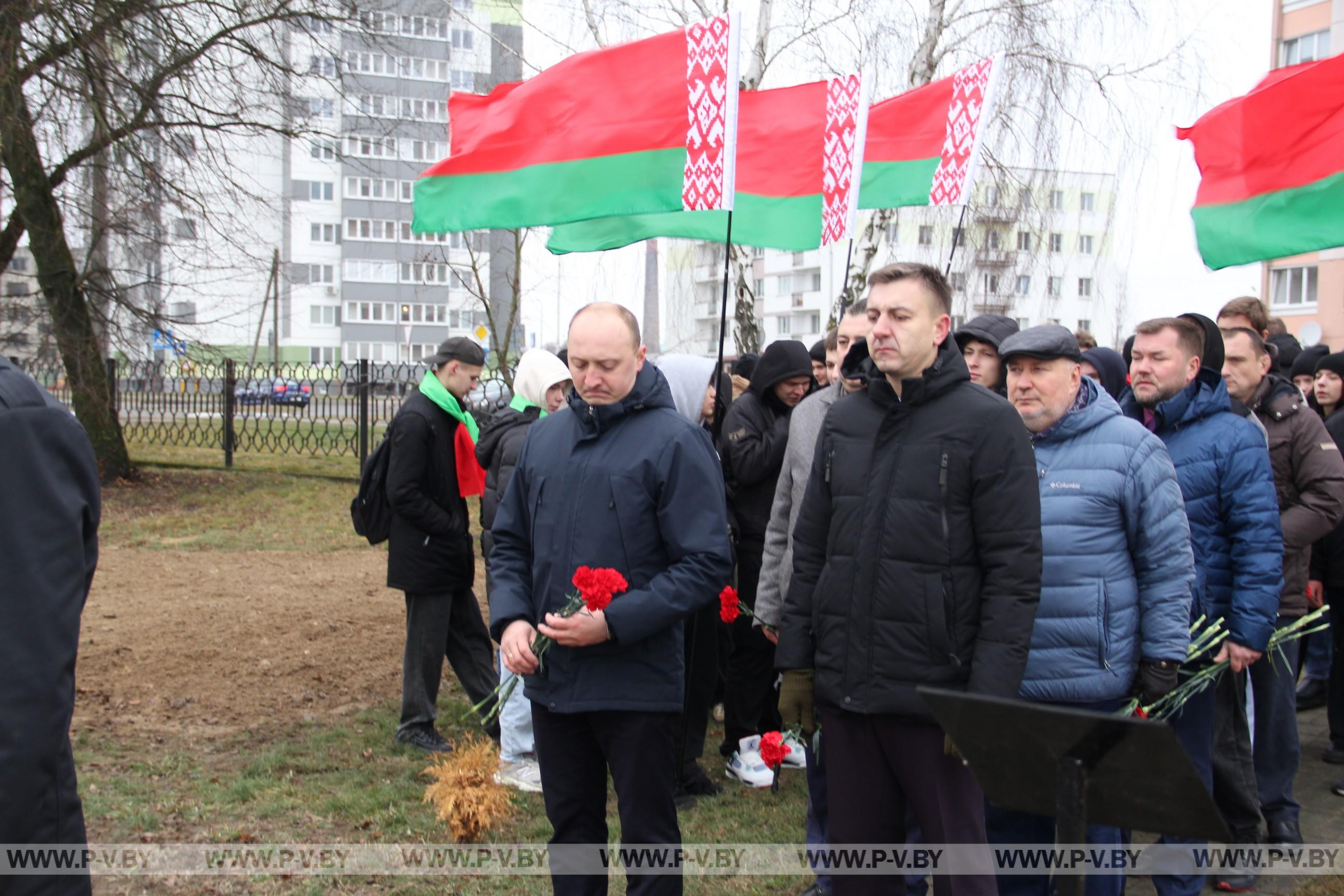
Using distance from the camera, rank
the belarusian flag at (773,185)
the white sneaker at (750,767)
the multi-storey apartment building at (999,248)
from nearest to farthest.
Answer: the white sneaker at (750,767), the belarusian flag at (773,185), the multi-storey apartment building at (999,248)

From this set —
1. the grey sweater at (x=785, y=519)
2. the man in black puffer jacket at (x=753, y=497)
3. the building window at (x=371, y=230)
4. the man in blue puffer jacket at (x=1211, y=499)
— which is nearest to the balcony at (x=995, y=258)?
the man in black puffer jacket at (x=753, y=497)

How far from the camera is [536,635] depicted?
3.41m

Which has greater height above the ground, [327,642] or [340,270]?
[340,270]

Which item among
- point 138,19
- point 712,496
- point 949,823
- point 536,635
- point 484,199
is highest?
point 138,19

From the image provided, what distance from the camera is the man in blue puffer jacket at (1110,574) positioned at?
10.8 ft

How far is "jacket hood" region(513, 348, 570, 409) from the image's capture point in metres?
5.35

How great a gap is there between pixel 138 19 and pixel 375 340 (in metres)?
57.5

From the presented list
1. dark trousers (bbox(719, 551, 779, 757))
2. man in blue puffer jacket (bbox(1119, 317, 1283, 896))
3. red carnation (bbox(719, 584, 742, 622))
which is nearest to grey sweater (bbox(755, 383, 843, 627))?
red carnation (bbox(719, 584, 742, 622))

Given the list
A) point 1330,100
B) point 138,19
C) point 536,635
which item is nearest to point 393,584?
point 536,635

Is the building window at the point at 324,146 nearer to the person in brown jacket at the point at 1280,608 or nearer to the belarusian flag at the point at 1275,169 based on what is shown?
the belarusian flag at the point at 1275,169

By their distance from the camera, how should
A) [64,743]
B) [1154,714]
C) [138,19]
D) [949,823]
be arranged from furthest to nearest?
[138,19] → [1154,714] → [949,823] → [64,743]

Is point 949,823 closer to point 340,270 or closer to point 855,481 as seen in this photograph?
point 855,481

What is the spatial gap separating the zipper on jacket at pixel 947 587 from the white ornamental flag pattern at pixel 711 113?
234 cm

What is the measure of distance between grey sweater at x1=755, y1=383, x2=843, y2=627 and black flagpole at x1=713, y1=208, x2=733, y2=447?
0.57 meters
